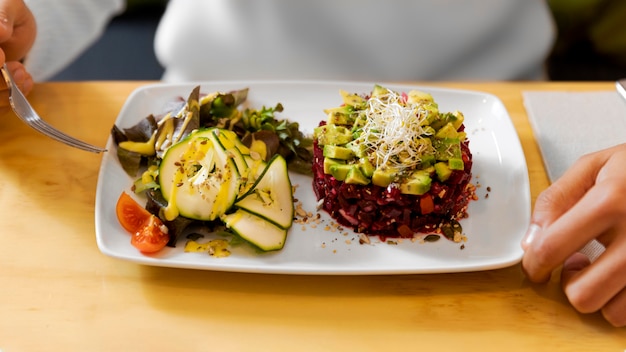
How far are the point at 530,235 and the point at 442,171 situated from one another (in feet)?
0.71

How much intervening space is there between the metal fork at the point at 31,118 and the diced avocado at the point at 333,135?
0.52 m

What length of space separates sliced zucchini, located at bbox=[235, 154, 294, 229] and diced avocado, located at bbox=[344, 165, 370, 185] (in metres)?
0.16

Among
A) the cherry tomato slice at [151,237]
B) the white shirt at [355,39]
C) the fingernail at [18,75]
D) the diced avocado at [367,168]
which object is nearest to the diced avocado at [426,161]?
the diced avocado at [367,168]

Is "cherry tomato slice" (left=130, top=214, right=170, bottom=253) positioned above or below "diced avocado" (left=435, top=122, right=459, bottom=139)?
below

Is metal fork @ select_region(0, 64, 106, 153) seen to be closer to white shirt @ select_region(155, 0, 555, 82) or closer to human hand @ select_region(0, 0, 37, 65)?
human hand @ select_region(0, 0, 37, 65)

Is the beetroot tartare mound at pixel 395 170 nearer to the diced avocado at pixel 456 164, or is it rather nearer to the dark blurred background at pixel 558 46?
the diced avocado at pixel 456 164

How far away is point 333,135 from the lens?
145 cm

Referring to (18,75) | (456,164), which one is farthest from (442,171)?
(18,75)

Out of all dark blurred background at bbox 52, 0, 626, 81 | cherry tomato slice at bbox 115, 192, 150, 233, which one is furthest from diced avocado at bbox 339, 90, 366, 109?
dark blurred background at bbox 52, 0, 626, 81

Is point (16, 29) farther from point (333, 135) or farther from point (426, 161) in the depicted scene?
point (426, 161)

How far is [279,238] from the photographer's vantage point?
1.38 metres

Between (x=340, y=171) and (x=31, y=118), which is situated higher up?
(x=340, y=171)

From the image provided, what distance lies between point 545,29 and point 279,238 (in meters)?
1.20

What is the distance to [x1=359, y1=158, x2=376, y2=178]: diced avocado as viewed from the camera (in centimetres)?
136
